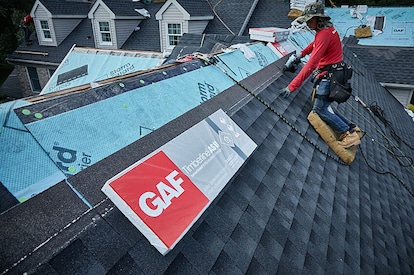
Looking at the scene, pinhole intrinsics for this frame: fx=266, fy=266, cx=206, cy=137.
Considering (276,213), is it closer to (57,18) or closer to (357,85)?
(357,85)

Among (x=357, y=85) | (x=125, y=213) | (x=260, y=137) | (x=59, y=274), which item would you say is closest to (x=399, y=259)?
(x=260, y=137)

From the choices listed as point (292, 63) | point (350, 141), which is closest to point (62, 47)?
point (292, 63)

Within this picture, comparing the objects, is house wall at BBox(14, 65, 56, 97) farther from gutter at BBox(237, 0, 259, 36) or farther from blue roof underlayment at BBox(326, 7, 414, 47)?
blue roof underlayment at BBox(326, 7, 414, 47)

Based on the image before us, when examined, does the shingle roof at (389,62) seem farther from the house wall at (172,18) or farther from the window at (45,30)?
the window at (45,30)

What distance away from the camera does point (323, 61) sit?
4.10m

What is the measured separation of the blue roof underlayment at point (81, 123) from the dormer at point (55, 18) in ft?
55.2

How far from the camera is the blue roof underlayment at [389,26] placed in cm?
1611

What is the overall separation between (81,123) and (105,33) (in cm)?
1610

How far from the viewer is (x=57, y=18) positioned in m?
16.5

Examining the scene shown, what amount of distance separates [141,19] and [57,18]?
16.9 ft

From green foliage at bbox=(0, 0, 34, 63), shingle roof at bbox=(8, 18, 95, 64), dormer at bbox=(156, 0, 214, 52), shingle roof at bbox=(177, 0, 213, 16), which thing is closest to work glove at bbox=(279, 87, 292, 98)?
dormer at bbox=(156, 0, 214, 52)

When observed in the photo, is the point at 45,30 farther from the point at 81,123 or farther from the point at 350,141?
the point at 350,141

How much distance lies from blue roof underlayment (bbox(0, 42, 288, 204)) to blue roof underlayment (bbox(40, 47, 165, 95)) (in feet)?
15.9

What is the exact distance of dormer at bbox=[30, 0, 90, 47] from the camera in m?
16.1
